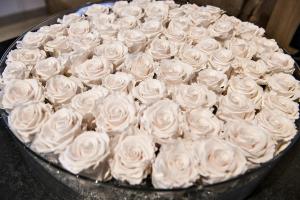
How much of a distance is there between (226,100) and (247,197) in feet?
0.96

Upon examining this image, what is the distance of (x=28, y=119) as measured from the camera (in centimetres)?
77

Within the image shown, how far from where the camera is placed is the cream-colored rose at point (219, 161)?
0.67 m

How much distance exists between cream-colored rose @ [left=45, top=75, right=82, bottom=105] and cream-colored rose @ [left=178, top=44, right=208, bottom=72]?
0.35 m

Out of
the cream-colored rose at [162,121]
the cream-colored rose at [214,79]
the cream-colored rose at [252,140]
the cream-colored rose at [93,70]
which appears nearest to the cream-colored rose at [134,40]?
the cream-colored rose at [93,70]

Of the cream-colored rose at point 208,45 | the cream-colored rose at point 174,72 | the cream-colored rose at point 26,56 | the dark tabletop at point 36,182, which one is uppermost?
the cream-colored rose at point 208,45

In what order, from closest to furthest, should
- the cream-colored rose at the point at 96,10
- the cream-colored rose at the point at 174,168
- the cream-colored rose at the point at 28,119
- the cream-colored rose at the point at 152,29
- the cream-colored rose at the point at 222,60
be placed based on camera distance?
1. the cream-colored rose at the point at 174,168
2. the cream-colored rose at the point at 28,119
3. the cream-colored rose at the point at 222,60
4. the cream-colored rose at the point at 152,29
5. the cream-colored rose at the point at 96,10

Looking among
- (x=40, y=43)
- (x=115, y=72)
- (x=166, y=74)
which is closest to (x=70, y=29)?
(x=40, y=43)

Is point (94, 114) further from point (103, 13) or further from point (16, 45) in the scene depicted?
point (103, 13)

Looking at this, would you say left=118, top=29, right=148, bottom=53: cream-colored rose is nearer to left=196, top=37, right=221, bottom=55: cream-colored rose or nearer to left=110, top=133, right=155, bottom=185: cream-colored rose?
left=196, top=37, right=221, bottom=55: cream-colored rose

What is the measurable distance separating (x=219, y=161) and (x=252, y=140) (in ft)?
0.35

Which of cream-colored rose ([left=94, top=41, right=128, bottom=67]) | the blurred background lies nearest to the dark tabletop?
cream-colored rose ([left=94, top=41, right=128, bottom=67])

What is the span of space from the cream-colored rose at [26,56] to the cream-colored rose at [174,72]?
390 mm

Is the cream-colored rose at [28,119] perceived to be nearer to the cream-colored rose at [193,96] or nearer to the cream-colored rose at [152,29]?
the cream-colored rose at [193,96]

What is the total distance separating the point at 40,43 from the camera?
1.07 m
